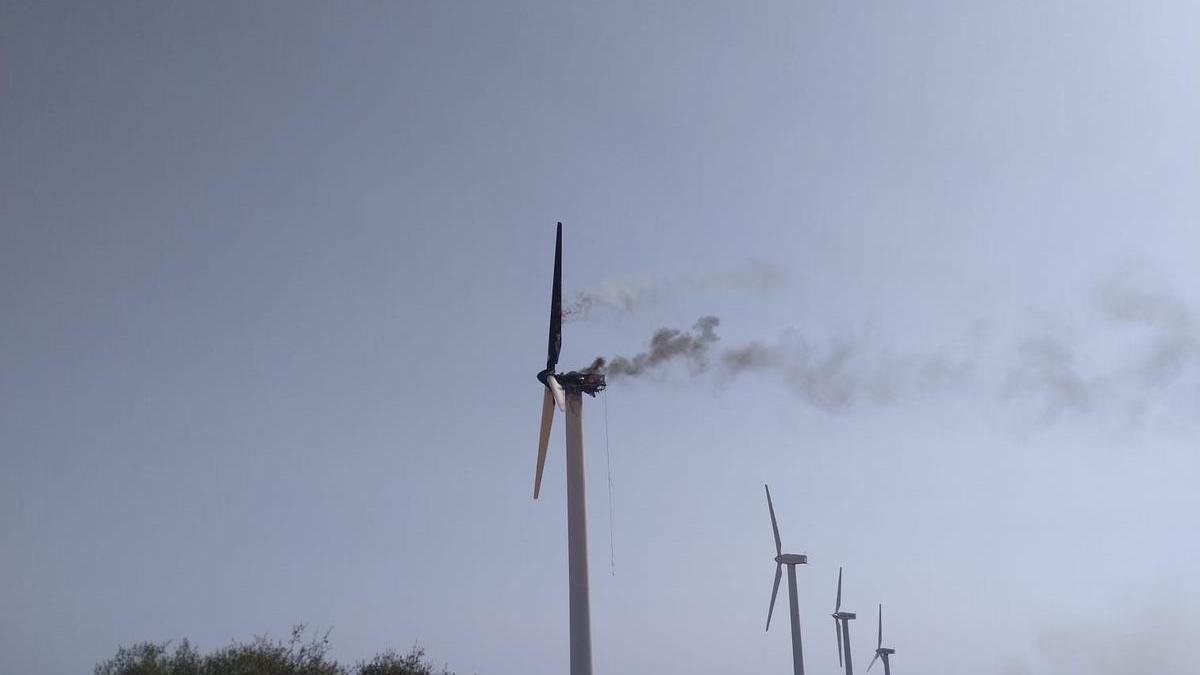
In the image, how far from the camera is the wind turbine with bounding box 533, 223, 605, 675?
208 feet

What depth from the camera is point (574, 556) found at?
64.9 m

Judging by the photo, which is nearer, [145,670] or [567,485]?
[145,670]

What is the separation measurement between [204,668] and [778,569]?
1983 inches

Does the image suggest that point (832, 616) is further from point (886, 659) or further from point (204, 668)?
point (204, 668)

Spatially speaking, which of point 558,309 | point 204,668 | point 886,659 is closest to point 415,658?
point 204,668

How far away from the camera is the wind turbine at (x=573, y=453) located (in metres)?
63.5

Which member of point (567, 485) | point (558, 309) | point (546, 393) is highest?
point (558, 309)

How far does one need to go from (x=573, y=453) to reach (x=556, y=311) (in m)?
11.0

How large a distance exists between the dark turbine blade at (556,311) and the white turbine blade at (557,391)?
1751 mm

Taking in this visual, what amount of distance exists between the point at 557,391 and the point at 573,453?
15.5 ft

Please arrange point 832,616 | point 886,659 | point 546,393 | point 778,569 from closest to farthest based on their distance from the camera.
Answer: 1. point 546,393
2. point 778,569
3. point 832,616
4. point 886,659

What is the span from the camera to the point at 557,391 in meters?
70.2

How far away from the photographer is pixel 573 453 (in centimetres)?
6781

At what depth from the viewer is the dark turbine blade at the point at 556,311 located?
73.1 metres
